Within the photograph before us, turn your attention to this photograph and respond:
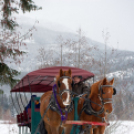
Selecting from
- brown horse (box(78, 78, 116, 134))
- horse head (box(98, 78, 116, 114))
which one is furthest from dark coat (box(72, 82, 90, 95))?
horse head (box(98, 78, 116, 114))

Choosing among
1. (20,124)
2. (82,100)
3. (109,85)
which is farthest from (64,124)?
(20,124)

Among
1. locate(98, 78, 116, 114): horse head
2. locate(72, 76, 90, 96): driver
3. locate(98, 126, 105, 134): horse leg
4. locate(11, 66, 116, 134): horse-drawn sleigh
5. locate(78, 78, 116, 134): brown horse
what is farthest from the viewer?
locate(72, 76, 90, 96): driver

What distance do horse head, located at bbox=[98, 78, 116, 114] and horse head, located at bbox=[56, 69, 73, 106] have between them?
31.2 inches

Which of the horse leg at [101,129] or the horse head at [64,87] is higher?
the horse head at [64,87]

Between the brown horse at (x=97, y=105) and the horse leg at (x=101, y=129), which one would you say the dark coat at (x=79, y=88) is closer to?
the brown horse at (x=97, y=105)

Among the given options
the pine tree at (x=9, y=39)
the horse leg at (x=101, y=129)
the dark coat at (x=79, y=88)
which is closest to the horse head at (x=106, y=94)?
the horse leg at (x=101, y=129)

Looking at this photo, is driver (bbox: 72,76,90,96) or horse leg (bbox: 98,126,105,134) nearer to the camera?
horse leg (bbox: 98,126,105,134)

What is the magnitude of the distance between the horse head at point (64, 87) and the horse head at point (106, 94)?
0.79 metres

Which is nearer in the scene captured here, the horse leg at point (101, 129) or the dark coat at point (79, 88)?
the horse leg at point (101, 129)

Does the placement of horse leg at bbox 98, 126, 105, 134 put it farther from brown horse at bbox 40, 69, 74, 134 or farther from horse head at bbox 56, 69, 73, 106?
horse head at bbox 56, 69, 73, 106

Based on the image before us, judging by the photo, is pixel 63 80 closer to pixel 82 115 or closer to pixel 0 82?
→ pixel 82 115

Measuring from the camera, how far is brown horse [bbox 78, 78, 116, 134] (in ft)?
17.1

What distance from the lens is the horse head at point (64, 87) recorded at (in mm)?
4723

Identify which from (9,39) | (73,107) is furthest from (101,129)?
(9,39)
